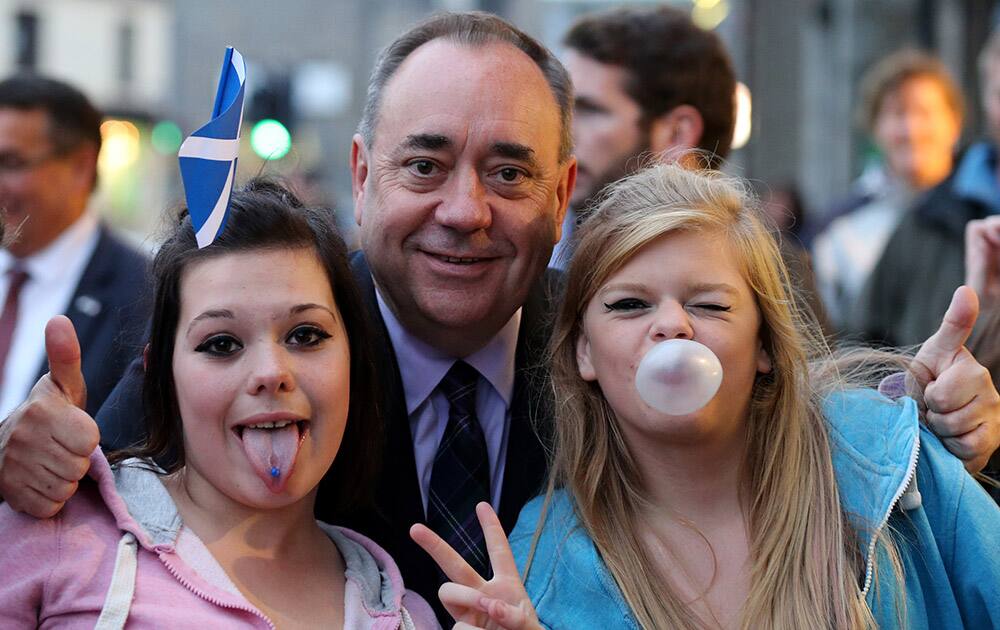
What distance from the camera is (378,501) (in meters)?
3.18

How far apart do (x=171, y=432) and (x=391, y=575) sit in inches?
21.6

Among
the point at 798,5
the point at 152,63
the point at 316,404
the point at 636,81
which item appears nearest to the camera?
the point at 316,404

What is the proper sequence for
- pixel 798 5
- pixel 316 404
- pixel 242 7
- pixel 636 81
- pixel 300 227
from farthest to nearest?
1. pixel 242 7
2. pixel 798 5
3. pixel 636 81
4. pixel 300 227
5. pixel 316 404

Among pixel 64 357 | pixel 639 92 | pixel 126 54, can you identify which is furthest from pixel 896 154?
pixel 126 54

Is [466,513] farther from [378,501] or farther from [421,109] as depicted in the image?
[421,109]

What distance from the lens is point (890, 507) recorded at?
277 centimetres

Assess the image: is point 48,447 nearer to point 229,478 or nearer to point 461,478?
point 229,478

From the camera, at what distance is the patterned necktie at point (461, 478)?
3127 millimetres

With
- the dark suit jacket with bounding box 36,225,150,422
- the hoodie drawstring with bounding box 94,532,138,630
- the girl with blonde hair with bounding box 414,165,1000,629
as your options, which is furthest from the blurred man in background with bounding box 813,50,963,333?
the hoodie drawstring with bounding box 94,532,138,630

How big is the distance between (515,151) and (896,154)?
429 centimetres

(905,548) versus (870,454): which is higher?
(870,454)

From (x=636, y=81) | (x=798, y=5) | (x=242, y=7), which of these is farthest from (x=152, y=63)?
(x=636, y=81)

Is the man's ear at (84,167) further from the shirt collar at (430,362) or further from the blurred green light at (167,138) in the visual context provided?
the blurred green light at (167,138)

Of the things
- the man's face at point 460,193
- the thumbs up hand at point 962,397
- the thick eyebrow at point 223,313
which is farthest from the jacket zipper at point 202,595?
the thumbs up hand at point 962,397
